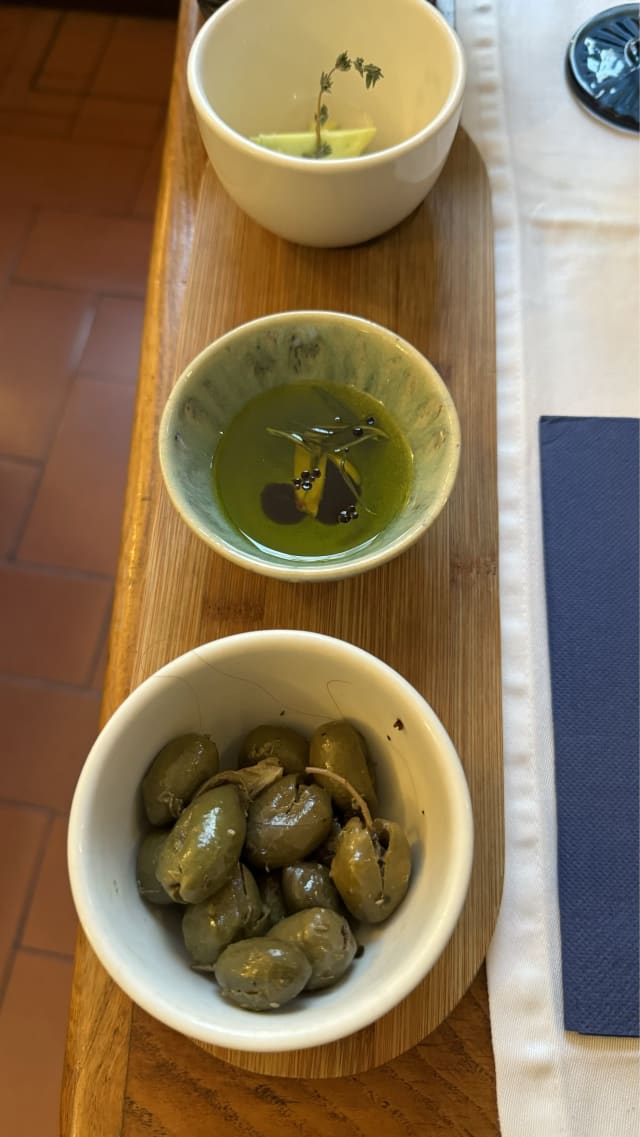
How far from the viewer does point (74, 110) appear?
1.73 metres

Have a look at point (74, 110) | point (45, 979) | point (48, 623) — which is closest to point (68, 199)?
point (74, 110)

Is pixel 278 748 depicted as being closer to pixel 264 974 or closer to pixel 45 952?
pixel 264 974

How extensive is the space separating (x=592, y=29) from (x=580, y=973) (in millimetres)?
854

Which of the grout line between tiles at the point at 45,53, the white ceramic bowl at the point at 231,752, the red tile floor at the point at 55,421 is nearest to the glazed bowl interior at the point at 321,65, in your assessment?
the white ceramic bowl at the point at 231,752

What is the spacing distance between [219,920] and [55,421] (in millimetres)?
1159

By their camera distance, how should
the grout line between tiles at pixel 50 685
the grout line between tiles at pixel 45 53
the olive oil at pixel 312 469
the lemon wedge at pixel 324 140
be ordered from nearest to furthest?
the olive oil at pixel 312 469 → the lemon wedge at pixel 324 140 → the grout line between tiles at pixel 50 685 → the grout line between tiles at pixel 45 53

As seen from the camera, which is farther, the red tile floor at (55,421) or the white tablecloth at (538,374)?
the red tile floor at (55,421)

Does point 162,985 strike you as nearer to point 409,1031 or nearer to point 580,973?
point 409,1031

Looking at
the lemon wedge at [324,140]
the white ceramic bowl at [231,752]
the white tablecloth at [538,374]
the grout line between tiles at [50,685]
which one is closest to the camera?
the white ceramic bowl at [231,752]

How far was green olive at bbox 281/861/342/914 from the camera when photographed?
18.1 inches

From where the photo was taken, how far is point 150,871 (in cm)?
47

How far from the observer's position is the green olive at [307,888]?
18.1 inches

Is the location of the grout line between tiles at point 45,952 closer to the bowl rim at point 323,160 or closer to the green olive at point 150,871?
the green olive at point 150,871

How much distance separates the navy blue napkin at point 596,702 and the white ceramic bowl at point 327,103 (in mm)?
230
